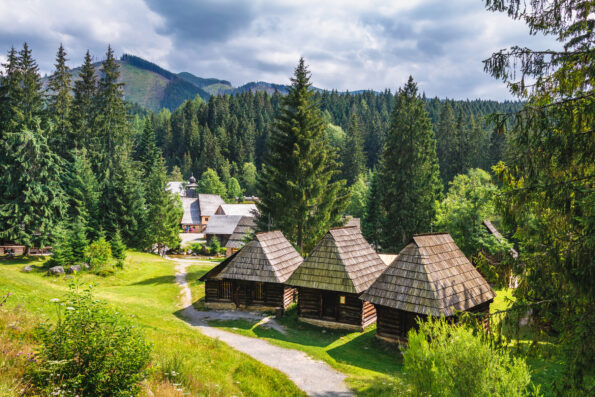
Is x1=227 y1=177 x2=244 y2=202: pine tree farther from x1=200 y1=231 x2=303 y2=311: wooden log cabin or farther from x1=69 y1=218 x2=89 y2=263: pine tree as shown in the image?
x1=200 y1=231 x2=303 y2=311: wooden log cabin

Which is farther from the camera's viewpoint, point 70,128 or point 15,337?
point 70,128

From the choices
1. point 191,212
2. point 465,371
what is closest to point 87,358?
point 465,371

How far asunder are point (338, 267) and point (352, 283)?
1.18 metres

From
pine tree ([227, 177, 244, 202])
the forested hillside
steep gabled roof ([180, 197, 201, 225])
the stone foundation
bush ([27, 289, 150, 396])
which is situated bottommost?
the stone foundation

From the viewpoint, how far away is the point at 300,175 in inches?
1089

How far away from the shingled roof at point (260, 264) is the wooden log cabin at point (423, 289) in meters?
6.28

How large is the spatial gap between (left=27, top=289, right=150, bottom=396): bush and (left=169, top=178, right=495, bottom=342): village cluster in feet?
38.3

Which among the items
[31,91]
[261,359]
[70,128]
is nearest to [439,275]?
[261,359]

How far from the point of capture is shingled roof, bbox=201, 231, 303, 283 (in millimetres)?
21172

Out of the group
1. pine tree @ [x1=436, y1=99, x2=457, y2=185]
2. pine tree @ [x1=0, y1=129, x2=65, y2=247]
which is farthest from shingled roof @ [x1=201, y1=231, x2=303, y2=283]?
pine tree @ [x1=436, y1=99, x2=457, y2=185]

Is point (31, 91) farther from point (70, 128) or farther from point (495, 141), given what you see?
point (495, 141)

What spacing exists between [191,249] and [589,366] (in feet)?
156

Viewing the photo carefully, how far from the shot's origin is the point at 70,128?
1666 inches

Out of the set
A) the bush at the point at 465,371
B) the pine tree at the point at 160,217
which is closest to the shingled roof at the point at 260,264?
the bush at the point at 465,371
